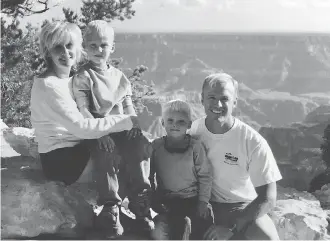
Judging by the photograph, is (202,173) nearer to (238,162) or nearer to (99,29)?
(238,162)

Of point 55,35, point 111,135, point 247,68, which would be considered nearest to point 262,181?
point 111,135

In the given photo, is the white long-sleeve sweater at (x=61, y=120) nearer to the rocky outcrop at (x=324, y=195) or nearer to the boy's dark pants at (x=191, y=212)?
the boy's dark pants at (x=191, y=212)

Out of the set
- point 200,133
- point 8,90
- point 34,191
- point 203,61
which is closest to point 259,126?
point 203,61

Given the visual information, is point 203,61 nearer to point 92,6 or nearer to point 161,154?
point 161,154

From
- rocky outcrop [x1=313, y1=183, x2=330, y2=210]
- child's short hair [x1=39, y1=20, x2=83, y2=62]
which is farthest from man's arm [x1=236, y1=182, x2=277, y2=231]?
rocky outcrop [x1=313, y1=183, x2=330, y2=210]

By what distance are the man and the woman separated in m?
0.41

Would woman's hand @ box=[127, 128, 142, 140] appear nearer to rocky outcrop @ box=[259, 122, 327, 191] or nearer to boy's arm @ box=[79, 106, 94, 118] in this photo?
boy's arm @ box=[79, 106, 94, 118]

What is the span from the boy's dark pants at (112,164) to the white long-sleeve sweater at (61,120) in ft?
0.15

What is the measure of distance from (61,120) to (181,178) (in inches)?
27.6

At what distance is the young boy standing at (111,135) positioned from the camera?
2.32 meters

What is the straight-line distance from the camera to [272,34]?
3.72m

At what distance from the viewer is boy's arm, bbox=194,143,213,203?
2.39m

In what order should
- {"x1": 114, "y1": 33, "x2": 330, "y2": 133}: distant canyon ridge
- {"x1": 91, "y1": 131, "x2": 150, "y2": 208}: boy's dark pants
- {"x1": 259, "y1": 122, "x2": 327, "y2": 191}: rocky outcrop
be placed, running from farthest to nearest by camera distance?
{"x1": 259, "y1": 122, "x2": 327, "y2": 191}: rocky outcrop
{"x1": 114, "y1": 33, "x2": 330, "y2": 133}: distant canyon ridge
{"x1": 91, "y1": 131, "x2": 150, "y2": 208}: boy's dark pants

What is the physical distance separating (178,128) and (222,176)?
361mm
